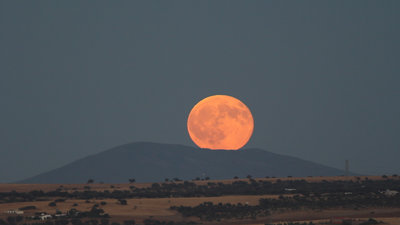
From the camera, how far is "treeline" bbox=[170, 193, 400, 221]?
7456cm

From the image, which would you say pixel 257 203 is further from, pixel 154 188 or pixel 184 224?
pixel 154 188

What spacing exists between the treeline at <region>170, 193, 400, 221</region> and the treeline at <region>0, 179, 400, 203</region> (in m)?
6.24

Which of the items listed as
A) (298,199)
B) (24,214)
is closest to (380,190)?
(298,199)

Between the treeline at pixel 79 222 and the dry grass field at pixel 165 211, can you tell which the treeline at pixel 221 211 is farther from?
the treeline at pixel 79 222

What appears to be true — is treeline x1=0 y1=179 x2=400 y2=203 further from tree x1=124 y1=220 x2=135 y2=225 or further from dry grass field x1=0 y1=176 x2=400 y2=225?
tree x1=124 y1=220 x2=135 y2=225

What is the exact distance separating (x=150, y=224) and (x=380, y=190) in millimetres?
40018

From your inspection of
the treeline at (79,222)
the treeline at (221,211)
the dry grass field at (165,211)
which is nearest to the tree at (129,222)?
the treeline at (79,222)

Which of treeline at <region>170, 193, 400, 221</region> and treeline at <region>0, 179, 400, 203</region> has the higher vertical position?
treeline at <region>0, 179, 400, 203</region>

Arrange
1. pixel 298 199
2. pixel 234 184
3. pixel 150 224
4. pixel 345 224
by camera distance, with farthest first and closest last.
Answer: pixel 234 184
pixel 298 199
pixel 150 224
pixel 345 224

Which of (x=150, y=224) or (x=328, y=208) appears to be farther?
(x=328, y=208)

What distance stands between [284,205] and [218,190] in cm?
2782

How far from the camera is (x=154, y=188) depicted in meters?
109

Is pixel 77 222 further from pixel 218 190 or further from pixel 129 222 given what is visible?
pixel 218 190

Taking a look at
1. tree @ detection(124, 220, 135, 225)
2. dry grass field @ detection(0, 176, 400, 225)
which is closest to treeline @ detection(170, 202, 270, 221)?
dry grass field @ detection(0, 176, 400, 225)
